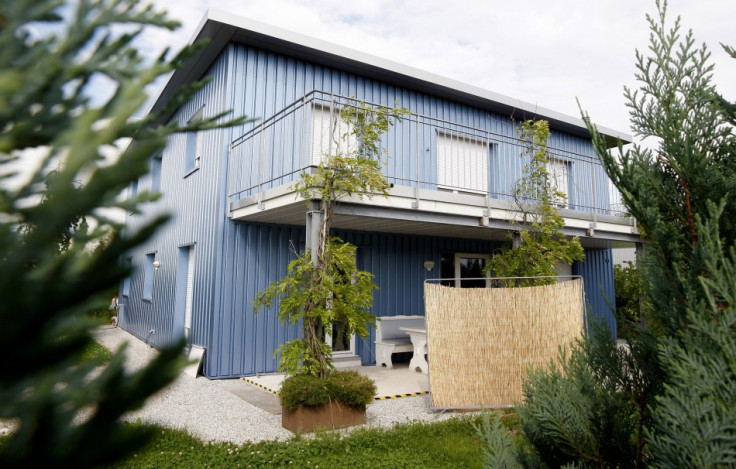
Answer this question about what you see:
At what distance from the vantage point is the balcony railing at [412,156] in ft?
26.1

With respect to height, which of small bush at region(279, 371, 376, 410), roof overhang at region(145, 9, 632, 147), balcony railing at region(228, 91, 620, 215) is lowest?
small bush at region(279, 371, 376, 410)

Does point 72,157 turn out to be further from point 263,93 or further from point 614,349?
point 263,93

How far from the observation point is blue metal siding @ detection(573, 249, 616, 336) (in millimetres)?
13031

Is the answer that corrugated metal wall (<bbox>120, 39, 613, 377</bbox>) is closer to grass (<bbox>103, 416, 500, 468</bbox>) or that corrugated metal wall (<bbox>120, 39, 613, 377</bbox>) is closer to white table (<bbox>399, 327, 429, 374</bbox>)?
white table (<bbox>399, 327, 429, 374</bbox>)

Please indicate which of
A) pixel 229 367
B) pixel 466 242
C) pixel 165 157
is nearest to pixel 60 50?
pixel 229 367

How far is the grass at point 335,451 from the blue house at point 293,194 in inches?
112

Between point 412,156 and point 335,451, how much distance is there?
6.59m

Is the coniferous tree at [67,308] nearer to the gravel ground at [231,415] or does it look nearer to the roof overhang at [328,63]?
the gravel ground at [231,415]

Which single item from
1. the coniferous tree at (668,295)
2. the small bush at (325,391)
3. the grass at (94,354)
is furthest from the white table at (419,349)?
the grass at (94,354)

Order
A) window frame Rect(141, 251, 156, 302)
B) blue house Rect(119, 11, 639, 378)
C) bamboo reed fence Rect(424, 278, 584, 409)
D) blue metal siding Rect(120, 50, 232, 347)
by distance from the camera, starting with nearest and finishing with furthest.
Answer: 1. bamboo reed fence Rect(424, 278, 584, 409)
2. blue house Rect(119, 11, 639, 378)
3. blue metal siding Rect(120, 50, 232, 347)
4. window frame Rect(141, 251, 156, 302)

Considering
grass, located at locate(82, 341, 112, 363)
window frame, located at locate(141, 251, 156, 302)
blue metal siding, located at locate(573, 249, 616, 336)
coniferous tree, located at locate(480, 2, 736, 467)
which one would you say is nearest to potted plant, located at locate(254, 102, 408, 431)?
coniferous tree, located at locate(480, 2, 736, 467)

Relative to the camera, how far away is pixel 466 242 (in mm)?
10812

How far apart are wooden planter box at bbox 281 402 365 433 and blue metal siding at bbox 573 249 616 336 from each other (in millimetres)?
9867

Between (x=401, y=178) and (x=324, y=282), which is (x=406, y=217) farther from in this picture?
(x=324, y=282)
